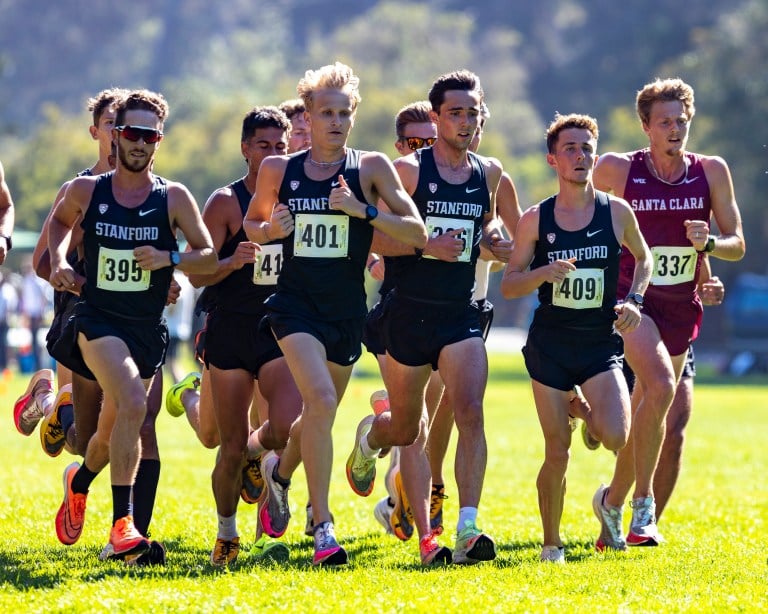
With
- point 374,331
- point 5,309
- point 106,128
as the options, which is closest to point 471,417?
point 374,331

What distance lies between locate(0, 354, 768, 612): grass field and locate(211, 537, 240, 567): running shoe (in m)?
0.08

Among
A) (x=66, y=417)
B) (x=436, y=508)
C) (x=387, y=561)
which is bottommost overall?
(x=387, y=561)

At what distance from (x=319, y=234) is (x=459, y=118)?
1067 mm

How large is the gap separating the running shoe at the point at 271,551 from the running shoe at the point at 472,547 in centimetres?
98

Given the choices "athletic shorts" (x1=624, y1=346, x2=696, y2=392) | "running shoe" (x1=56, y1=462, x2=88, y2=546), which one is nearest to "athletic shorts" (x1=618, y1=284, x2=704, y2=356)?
"athletic shorts" (x1=624, y1=346, x2=696, y2=392)

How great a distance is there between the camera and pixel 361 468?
9.79m

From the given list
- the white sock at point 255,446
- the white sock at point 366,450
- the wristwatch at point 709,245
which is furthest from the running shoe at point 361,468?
the wristwatch at point 709,245

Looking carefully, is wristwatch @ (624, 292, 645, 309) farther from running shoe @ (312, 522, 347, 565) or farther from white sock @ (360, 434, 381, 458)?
running shoe @ (312, 522, 347, 565)

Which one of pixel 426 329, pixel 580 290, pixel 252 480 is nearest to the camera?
pixel 426 329

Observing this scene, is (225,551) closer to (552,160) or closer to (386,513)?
(386,513)

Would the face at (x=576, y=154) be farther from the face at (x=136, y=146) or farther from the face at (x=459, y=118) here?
the face at (x=136, y=146)

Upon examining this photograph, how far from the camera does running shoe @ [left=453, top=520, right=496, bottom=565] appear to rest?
26.5 ft

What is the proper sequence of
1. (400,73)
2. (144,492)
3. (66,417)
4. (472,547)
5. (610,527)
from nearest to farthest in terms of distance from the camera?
(472,547)
(144,492)
(610,527)
(66,417)
(400,73)

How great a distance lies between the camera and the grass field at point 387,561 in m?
7.08
